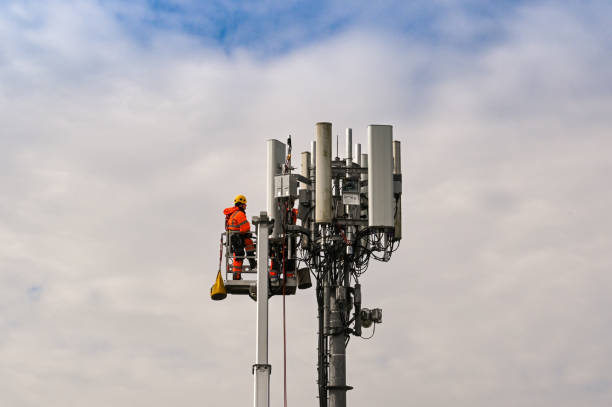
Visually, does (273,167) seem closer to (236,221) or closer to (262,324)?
(236,221)

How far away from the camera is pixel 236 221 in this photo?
2981cm

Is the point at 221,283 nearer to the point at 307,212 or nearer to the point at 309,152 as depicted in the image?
the point at 307,212

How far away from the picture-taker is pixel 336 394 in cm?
2981

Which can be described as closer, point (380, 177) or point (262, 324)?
point (262, 324)

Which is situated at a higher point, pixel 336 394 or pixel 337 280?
pixel 337 280

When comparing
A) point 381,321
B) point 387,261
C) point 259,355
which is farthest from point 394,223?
point 259,355

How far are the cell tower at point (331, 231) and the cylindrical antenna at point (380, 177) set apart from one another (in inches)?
1.2

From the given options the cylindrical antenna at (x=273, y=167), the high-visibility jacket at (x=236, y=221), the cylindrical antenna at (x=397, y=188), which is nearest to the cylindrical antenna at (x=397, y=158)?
the cylindrical antenna at (x=397, y=188)

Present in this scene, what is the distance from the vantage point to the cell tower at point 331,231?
29.0 m

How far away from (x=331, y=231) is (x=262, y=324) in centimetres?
536

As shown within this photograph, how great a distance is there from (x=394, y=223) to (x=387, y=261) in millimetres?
1419

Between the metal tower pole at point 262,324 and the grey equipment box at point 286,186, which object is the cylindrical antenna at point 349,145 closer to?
the grey equipment box at point 286,186

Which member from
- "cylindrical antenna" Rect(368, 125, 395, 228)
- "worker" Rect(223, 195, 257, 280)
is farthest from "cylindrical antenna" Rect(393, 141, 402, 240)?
"worker" Rect(223, 195, 257, 280)

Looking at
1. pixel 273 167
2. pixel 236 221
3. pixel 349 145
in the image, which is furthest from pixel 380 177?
pixel 236 221
